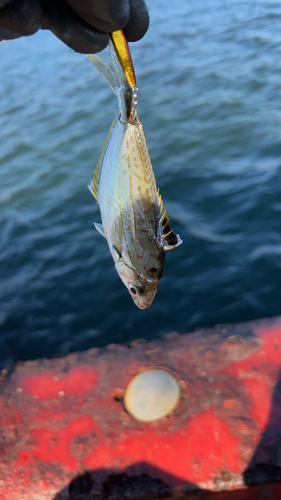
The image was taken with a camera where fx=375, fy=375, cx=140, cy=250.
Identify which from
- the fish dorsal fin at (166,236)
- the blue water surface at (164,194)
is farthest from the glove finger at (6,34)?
the blue water surface at (164,194)

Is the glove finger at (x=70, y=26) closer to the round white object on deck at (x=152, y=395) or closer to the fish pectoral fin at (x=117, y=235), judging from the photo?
the fish pectoral fin at (x=117, y=235)

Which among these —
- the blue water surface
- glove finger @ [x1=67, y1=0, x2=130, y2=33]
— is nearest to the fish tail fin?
glove finger @ [x1=67, y1=0, x2=130, y2=33]

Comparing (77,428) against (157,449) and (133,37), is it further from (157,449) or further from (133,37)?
(133,37)

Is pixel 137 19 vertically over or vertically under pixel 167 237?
over

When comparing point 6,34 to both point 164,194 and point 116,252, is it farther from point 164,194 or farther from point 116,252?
point 164,194

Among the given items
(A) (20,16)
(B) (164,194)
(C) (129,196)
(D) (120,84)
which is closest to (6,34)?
(A) (20,16)

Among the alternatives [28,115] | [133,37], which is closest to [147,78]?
[28,115]
